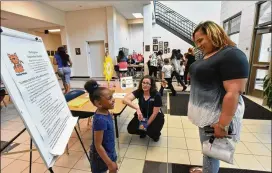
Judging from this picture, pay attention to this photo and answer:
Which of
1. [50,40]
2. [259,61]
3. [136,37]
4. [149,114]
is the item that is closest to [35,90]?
[149,114]

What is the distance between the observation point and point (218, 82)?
1.02m

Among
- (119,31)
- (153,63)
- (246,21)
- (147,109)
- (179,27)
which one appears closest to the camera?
(147,109)

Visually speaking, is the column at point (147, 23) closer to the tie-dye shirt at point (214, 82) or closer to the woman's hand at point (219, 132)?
the tie-dye shirt at point (214, 82)

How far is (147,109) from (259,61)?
161 inches

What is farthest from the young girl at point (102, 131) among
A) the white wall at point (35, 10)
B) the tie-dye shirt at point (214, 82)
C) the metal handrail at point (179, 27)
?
the metal handrail at point (179, 27)

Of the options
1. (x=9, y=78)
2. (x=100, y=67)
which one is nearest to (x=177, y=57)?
(x=100, y=67)

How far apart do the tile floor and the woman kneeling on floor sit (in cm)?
24

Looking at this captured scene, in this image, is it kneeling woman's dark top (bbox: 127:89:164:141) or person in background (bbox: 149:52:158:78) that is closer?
kneeling woman's dark top (bbox: 127:89:164:141)

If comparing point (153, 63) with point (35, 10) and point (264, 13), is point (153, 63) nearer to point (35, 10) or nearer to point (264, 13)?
point (264, 13)

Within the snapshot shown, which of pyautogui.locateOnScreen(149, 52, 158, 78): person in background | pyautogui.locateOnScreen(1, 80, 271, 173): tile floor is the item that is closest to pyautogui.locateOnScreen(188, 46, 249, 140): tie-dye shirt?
pyautogui.locateOnScreen(1, 80, 271, 173): tile floor

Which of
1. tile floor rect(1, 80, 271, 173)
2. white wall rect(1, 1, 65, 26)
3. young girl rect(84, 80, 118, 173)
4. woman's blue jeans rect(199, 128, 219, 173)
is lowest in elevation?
tile floor rect(1, 80, 271, 173)

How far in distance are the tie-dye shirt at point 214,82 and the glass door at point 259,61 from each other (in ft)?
→ 13.6

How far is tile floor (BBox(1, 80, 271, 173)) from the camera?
1.79 m

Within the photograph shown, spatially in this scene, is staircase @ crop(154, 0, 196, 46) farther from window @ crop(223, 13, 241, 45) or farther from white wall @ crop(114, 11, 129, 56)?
window @ crop(223, 13, 241, 45)
